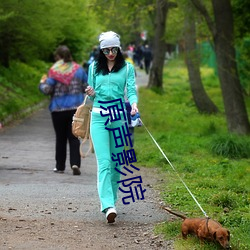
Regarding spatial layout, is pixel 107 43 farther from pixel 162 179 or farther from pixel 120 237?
pixel 162 179

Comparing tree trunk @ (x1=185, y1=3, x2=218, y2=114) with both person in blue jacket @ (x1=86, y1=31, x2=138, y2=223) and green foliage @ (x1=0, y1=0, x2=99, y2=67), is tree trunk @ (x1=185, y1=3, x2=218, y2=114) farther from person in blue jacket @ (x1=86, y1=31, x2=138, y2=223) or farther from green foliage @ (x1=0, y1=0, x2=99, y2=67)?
person in blue jacket @ (x1=86, y1=31, x2=138, y2=223)

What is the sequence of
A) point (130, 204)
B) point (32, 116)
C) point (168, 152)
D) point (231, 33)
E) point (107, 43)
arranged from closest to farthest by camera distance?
point (107, 43) → point (130, 204) → point (168, 152) → point (231, 33) → point (32, 116)

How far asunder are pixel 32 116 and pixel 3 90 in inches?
50.8

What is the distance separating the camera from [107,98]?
7598 mm

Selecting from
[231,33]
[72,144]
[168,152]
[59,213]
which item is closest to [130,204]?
[59,213]

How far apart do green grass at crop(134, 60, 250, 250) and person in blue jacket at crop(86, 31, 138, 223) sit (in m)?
0.78

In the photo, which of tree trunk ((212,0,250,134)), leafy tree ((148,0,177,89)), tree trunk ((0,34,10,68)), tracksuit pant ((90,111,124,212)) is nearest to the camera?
tracksuit pant ((90,111,124,212))

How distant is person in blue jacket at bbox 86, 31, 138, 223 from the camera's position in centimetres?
754

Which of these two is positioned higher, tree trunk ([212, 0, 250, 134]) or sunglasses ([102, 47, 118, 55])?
sunglasses ([102, 47, 118, 55])

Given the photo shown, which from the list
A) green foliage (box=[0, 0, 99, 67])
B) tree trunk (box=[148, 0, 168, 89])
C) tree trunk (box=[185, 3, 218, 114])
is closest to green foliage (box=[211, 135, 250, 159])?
green foliage (box=[0, 0, 99, 67])

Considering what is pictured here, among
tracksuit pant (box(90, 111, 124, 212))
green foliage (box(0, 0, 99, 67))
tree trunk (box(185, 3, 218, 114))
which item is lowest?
tree trunk (box(185, 3, 218, 114))

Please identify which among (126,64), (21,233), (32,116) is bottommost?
(32,116)

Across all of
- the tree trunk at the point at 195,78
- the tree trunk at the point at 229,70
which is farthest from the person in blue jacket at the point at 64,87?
the tree trunk at the point at 195,78

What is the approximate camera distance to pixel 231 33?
1627 cm
